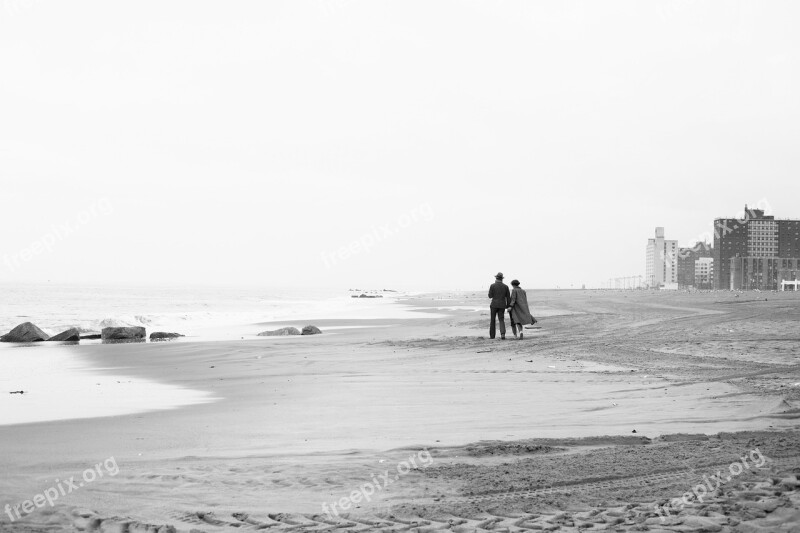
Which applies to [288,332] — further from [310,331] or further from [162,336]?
[162,336]

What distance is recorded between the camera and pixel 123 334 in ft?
83.1

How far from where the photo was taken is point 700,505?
450 centimetres

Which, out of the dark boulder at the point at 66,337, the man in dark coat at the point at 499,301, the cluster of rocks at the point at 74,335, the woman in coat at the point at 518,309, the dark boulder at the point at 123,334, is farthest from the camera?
the dark boulder at the point at 123,334

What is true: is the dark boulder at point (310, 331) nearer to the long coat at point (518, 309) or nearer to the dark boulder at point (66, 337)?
the dark boulder at point (66, 337)

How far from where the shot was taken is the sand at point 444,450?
4582 mm

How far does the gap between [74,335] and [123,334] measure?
5.26ft

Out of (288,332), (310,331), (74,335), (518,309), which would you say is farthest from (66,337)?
(518,309)

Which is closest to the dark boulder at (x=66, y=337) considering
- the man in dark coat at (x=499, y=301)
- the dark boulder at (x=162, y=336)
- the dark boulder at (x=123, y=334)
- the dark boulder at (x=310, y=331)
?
the dark boulder at (x=123, y=334)

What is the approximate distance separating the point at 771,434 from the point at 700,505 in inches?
102

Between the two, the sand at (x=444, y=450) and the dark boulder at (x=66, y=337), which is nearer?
the sand at (x=444, y=450)

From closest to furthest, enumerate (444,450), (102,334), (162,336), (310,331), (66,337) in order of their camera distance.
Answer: (444,450) < (66,337) < (102,334) < (162,336) < (310,331)

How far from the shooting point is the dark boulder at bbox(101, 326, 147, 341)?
25031mm

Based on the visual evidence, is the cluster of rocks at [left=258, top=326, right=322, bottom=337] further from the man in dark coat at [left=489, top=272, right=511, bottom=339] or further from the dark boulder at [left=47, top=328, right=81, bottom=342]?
the man in dark coat at [left=489, top=272, right=511, bottom=339]

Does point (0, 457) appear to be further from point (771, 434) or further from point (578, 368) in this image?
point (578, 368)
